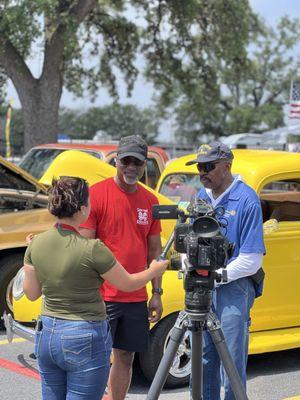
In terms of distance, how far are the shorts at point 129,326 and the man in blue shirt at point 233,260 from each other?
1.24 ft

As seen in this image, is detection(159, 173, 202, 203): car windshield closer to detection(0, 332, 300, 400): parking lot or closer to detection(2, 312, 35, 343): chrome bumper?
detection(0, 332, 300, 400): parking lot

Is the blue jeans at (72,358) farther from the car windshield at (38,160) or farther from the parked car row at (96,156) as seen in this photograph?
the car windshield at (38,160)

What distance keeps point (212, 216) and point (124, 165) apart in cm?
83

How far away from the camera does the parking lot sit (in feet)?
15.2

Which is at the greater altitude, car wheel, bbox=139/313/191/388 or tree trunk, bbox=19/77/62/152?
tree trunk, bbox=19/77/62/152

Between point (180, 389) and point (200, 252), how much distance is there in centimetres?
229

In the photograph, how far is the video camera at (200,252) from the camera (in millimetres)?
2771

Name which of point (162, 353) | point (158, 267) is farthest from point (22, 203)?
point (158, 267)

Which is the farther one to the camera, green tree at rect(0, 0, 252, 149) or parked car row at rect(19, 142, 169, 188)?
green tree at rect(0, 0, 252, 149)

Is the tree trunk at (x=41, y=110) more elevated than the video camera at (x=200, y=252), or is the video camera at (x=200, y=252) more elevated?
the tree trunk at (x=41, y=110)

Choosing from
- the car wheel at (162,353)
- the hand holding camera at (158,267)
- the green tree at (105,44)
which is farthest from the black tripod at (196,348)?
the green tree at (105,44)

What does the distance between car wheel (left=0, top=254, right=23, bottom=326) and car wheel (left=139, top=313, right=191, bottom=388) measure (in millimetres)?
2194

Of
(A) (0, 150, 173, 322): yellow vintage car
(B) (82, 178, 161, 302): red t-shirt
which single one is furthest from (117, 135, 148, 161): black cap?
(A) (0, 150, 173, 322): yellow vintage car

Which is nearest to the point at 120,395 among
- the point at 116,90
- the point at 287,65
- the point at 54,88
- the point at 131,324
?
the point at 131,324
